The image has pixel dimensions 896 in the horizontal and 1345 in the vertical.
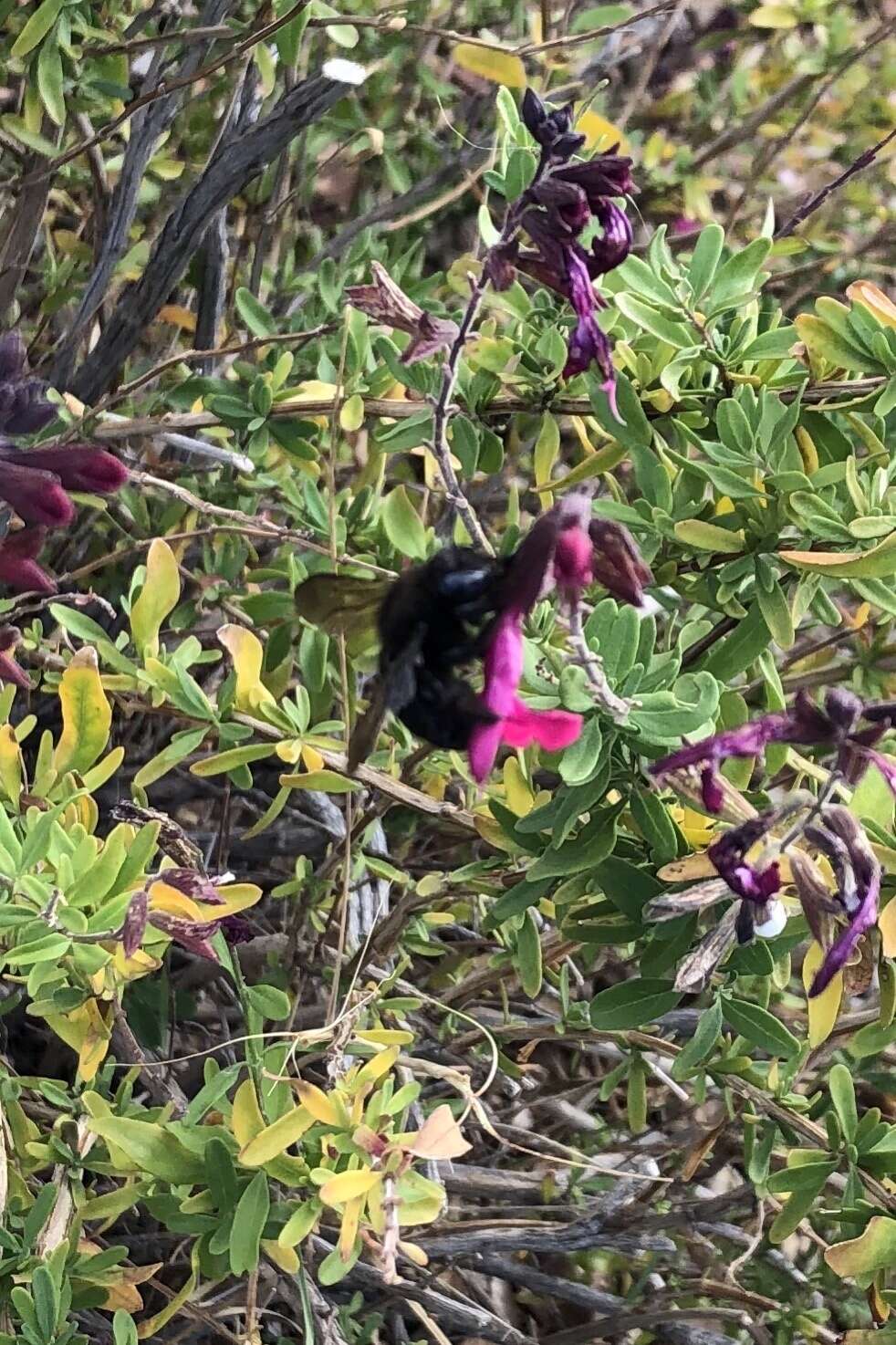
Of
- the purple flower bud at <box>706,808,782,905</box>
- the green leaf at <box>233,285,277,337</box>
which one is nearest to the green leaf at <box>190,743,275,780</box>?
the purple flower bud at <box>706,808,782,905</box>

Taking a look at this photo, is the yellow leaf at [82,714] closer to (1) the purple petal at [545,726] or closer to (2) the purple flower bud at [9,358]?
(2) the purple flower bud at [9,358]

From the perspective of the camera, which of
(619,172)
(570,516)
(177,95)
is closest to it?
(570,516)

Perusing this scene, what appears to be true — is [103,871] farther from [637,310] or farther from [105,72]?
[105,72]

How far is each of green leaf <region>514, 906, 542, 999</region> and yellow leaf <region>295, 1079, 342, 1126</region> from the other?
0.19m

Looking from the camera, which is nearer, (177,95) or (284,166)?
(177,95)

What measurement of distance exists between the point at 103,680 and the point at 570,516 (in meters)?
0.48

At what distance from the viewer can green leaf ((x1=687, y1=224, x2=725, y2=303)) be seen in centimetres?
78

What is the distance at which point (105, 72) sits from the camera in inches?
40.6

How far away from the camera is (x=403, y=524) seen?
805 millimetres

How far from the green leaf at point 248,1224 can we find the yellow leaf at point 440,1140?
0.11m

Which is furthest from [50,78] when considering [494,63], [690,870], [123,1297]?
[123,1297]

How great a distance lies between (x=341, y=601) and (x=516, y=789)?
250mm

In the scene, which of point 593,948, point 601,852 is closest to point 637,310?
point 601,852

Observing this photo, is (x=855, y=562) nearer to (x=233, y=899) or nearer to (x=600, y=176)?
(x=600, y=176)
